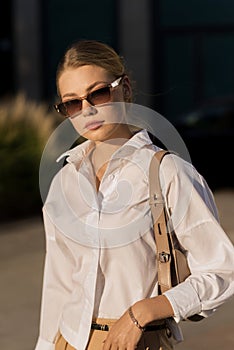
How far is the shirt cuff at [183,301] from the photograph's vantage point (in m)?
2.61

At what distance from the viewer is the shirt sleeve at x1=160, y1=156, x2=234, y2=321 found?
8.60ft

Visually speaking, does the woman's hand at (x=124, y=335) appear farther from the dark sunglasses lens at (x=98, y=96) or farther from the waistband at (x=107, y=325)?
the dark sunglasses lens at (x=98, y=96)

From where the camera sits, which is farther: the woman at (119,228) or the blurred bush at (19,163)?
the blurred bush at (19,163)

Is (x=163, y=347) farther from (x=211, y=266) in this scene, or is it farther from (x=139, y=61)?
(x=139, y=61)

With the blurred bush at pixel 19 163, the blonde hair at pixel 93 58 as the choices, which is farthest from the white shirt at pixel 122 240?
the blurred bush at pixel 19 163

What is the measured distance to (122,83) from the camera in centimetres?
285

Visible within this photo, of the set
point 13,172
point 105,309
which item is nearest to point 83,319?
point 105,309

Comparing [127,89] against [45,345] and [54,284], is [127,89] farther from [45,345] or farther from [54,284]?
[45,345]

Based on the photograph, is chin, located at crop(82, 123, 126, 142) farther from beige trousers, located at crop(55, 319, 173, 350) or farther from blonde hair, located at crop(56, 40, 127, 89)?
beige trousers, located at crop(55, 319, 173, 350)

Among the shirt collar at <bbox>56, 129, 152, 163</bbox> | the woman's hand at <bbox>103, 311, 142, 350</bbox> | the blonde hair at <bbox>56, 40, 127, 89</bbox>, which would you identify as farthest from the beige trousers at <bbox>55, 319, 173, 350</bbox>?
the blonde hair at <bbox>56, 40, 127, 89</bbox>

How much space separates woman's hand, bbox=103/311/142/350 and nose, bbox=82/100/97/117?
62 centimetres

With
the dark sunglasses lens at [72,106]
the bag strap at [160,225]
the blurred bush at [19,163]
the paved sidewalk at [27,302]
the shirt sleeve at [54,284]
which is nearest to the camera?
the bag strap at [160,225]

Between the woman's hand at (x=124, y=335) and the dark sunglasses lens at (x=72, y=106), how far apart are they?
0.64 m

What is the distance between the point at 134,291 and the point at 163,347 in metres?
0.20
